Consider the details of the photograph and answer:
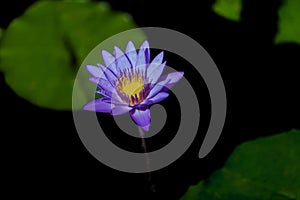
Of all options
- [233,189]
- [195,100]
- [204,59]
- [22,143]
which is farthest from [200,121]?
[22,143]

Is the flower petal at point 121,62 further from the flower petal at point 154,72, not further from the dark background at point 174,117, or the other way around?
the dark background at point 174,117

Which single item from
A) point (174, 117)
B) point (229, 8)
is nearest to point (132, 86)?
point (174, 117)

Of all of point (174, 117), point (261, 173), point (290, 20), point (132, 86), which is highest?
point (290, 20)

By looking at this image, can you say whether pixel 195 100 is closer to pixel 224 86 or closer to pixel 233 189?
pixel 224 86

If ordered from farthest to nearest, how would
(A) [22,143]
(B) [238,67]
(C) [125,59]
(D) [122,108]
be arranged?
(B) [238,67]
(A) [22,143]
(C) [125,59]
(D) [122,108]

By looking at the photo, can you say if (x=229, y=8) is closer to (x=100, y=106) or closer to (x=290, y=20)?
(x=290, y=20)

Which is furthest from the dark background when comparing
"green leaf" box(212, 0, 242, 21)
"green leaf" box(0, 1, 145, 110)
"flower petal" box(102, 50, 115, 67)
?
"flower petal" box(102, 50, 115, 67)
